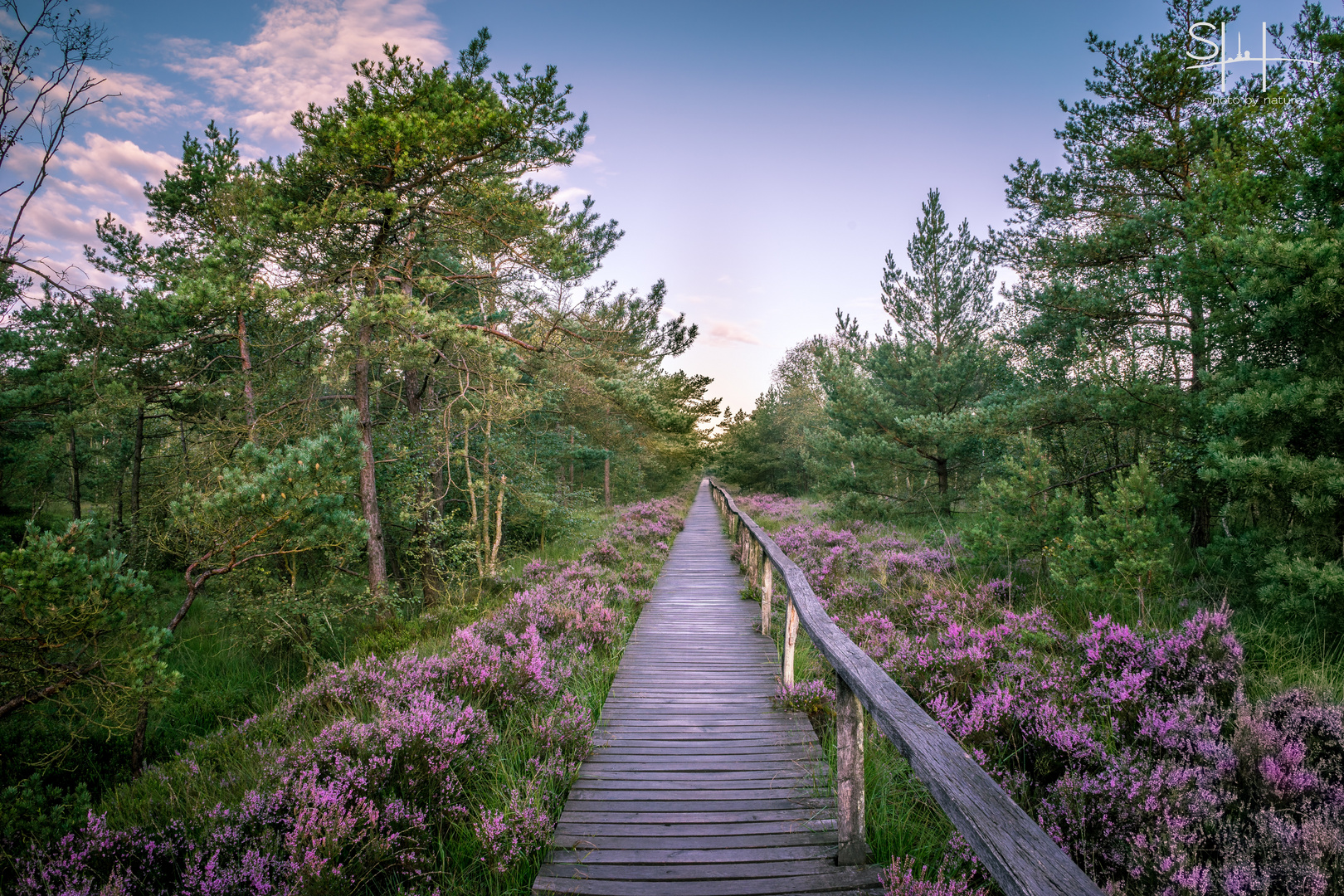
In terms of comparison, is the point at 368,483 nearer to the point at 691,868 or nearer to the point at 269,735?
the point at 269,735

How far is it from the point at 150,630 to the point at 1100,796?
608 centimetres

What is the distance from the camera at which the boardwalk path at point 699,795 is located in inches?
98.2

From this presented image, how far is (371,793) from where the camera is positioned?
2789mm

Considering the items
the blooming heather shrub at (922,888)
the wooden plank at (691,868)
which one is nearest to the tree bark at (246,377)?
the wooden plank at (691,868)

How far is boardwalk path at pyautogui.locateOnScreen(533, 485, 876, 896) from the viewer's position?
2494 mm

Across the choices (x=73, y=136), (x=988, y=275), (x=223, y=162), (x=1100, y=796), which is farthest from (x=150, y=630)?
(x=988, y=275)

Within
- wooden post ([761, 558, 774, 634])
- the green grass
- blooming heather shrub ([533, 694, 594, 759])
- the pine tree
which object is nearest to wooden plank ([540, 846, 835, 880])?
the green grass

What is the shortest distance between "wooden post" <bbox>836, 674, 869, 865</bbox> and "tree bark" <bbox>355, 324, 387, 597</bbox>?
7.56 metres

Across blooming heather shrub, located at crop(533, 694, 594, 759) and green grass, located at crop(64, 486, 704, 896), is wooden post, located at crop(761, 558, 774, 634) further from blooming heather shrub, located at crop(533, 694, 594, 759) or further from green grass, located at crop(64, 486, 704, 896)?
blooming heather shrub, located at crop(533, 694, 594, 759)

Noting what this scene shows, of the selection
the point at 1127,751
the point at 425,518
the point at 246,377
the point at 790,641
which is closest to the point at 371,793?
the point at 790,641

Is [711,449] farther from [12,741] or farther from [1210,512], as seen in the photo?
[12,741]

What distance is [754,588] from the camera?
8.50 m

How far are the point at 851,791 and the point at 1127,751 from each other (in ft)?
4.97

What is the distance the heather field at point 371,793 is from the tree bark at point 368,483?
341cm
